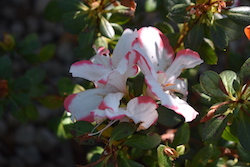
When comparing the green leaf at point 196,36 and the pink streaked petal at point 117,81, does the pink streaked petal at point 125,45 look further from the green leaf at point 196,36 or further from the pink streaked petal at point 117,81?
the green leaf at point 196,36

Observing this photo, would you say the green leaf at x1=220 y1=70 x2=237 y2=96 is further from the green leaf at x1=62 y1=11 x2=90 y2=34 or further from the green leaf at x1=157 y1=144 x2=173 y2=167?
the green leaf at x1=62 y1=11 x2=90 y2=34

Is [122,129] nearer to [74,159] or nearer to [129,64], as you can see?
[129,64]

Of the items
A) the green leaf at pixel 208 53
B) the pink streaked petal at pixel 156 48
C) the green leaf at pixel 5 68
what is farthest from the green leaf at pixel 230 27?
the green leaf at pixel 5 68

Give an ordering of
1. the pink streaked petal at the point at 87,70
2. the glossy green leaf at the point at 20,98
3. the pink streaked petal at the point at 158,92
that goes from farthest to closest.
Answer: the glossy green leaf at the point at 20,98
the pink streaked petal at the point at 87,70
the pink streaked petal at the point at 158,92

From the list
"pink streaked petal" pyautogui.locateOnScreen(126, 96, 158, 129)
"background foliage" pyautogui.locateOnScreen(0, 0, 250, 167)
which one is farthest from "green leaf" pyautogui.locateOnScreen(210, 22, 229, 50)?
"pink streaked petal" pyautogui.locateOnScreen(126, 96, 158, 129)

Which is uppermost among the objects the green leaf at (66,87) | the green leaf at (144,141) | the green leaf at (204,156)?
the green leaf at (66,87)

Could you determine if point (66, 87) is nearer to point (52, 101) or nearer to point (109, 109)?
point (52, 101)
